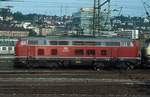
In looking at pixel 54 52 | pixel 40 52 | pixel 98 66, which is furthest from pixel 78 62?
pixel 40 52

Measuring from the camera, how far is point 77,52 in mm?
43281

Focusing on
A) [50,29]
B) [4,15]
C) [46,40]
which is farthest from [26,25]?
[46,40]

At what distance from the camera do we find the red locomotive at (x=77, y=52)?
4253 cm

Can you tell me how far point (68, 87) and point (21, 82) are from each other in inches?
155

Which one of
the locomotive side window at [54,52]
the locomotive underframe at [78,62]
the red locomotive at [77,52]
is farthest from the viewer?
the locomotive side window at [54,52]

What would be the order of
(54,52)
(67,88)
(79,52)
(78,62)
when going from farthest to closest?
(79,52)
(54,52)
(78,62)
(67,88)

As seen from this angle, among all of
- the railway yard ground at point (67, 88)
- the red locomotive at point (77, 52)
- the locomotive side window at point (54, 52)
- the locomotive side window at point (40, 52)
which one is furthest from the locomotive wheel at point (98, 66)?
the railway yard ground at point (67, 88)

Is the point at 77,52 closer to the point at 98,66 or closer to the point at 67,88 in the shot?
the point at 98,66

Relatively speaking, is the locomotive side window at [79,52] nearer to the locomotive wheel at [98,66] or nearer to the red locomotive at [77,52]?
the red locomotive at [77,52]

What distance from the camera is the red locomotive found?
42.5 metres

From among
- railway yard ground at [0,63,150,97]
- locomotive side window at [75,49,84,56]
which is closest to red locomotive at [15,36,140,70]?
locomotive side window at [75,49,84,56]

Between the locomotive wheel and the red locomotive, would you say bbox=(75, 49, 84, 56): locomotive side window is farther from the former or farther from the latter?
the locomotive wheel

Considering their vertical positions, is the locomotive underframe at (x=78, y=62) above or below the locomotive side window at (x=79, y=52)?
below

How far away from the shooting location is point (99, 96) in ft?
68.5
